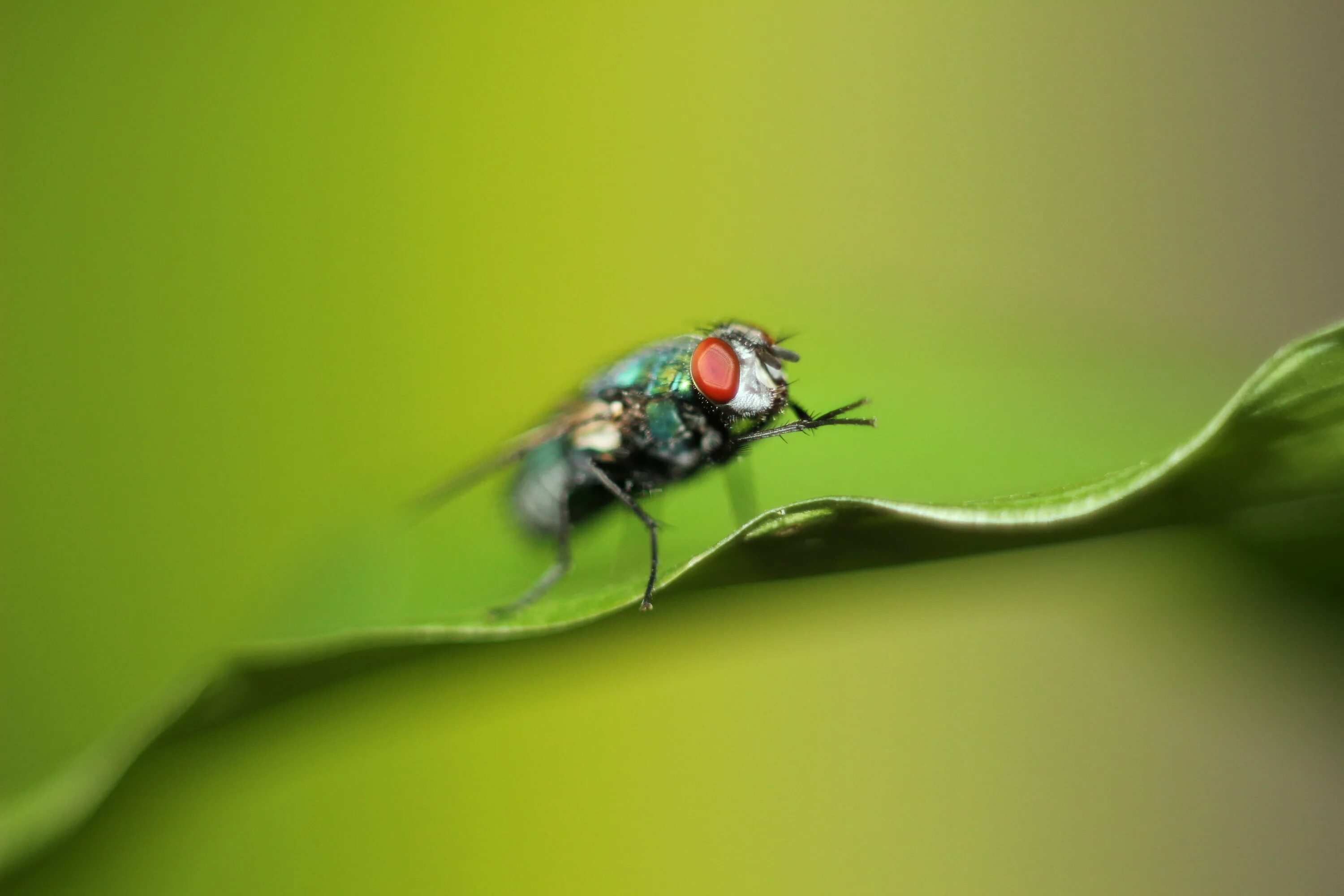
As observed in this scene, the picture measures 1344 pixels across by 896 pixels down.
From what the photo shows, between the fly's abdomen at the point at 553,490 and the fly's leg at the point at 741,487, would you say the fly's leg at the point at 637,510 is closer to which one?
the fly's abdomen at the point at 553,490

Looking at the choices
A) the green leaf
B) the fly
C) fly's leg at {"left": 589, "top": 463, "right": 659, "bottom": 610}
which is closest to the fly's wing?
the fly

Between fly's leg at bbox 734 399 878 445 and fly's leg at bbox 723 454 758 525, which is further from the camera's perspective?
fly's leg at bbox 723 454 758 525

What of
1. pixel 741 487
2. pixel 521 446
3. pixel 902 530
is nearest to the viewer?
pixel 902 530

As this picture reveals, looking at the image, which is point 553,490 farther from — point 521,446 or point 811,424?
point 811,424

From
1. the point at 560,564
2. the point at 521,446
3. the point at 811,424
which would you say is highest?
the point at 521,446

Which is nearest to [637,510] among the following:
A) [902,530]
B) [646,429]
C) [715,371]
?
[646,429]

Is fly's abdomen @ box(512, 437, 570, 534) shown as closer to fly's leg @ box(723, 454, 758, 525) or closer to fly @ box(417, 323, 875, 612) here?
fly @ box(417, 323, 875, 612)

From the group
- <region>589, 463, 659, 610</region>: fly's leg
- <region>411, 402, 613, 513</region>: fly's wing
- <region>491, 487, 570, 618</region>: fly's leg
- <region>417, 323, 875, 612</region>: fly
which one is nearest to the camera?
<region>589, 463, 659, 610</region>: fly's leg

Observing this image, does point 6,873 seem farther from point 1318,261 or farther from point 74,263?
point 1318,261
